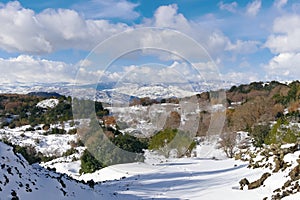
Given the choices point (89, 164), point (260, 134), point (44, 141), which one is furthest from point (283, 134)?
→ point (44, 141)

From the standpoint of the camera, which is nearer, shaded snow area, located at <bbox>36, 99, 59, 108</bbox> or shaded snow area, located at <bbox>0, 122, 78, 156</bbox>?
shaded snow area, located at <bbox>0, 122, 78, 156</bbox>

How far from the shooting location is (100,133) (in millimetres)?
23688

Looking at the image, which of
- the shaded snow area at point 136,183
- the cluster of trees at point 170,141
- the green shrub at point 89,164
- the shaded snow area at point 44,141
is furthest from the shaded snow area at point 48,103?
the shaded snow area at point 136,183

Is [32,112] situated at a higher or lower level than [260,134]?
higher

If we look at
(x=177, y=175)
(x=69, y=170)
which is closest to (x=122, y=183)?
(x=177, y=175)

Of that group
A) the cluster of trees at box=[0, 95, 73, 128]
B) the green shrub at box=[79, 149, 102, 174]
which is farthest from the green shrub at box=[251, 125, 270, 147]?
the cluster of trees at box=[0, 95, 73, 128]

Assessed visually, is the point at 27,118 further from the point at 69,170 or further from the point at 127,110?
the point at 127,110

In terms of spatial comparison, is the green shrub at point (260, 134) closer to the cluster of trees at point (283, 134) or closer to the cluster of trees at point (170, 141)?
the cluster of trees at point (283, 134)

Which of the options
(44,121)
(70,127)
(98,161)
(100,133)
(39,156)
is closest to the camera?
(100,133)

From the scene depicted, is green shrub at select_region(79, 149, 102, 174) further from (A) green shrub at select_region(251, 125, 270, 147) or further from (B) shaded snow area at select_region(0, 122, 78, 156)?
(A) green shrub at select_region(251, 125, 270, 147)

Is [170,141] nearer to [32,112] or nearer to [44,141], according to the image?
[44,141]

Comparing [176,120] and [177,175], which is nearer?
[177,175]

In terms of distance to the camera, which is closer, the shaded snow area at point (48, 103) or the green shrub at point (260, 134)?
the green shrub at point (260, 134)

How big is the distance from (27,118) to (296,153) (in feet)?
209
